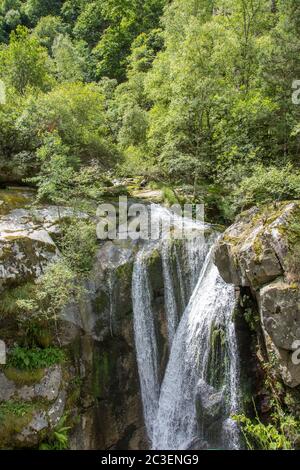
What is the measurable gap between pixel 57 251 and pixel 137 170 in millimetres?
6208

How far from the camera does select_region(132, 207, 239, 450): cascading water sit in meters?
9.73

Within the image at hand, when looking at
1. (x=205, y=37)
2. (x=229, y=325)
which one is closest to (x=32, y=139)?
(x=205, y=37)

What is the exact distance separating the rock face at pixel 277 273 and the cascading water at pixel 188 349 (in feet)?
4.70

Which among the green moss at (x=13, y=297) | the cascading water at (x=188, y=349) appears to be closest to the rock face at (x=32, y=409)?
the green moss at (x=13, y=297)

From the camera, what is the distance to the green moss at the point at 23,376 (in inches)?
370

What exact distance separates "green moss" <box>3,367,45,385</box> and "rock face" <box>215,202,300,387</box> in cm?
555

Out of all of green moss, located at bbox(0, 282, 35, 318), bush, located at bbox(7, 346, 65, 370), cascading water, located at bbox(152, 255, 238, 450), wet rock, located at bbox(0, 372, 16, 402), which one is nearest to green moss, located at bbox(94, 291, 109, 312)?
bush, located at bbox(7, 346, 65, 370)

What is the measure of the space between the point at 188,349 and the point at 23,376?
433cm

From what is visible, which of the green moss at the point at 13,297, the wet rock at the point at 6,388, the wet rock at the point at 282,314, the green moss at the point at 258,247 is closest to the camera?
the wet rock at the point at 282,314

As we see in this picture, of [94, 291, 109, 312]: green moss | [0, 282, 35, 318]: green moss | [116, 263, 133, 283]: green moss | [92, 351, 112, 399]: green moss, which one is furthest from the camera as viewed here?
[116, 263, 133, 283]: green moss

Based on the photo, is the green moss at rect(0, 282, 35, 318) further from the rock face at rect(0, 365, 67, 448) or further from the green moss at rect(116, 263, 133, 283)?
the green moss at rect(116, 263, 133, 283)

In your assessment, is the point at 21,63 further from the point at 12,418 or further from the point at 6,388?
the point at 12,418

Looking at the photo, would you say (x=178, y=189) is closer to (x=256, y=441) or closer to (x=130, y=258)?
(x=130, y=258)

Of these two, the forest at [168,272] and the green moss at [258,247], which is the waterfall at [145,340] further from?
the green moss at [258,247]
